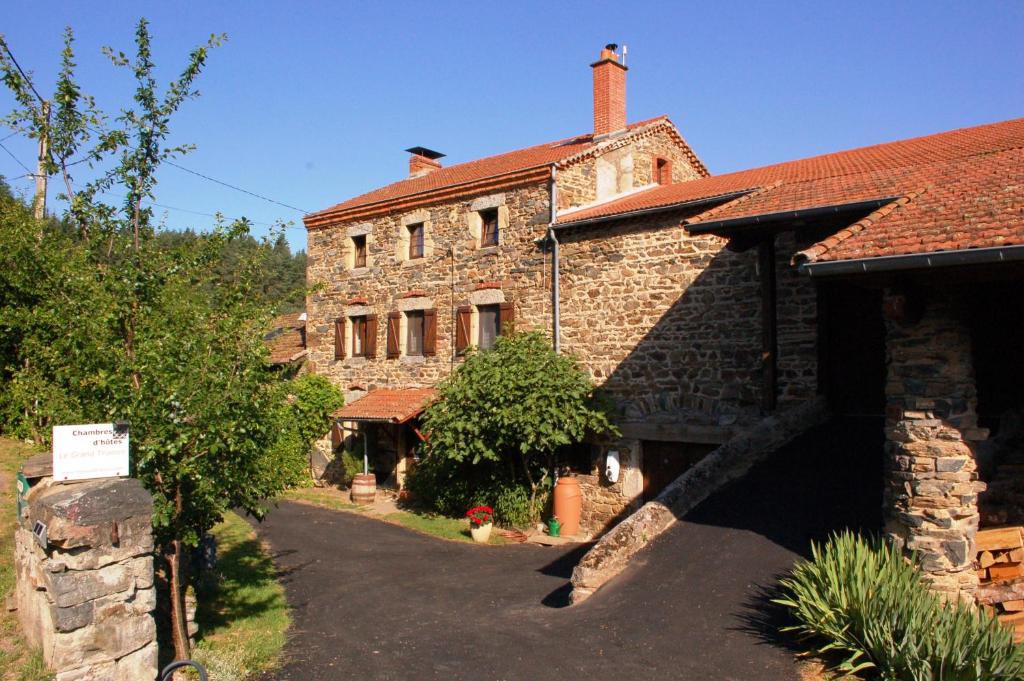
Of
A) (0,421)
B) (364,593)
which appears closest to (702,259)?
(364,593)

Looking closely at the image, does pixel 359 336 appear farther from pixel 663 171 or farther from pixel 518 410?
pixel 663 171

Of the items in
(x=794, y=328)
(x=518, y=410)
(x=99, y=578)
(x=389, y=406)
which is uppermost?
(x=794, y=328)

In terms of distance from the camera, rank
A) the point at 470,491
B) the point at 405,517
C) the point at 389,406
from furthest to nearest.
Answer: the point at 389,406, the point at 405,517, the point at 470,491

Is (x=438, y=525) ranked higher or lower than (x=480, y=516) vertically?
lower

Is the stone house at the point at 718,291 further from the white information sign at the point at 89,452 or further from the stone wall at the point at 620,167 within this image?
the white information sign at the point at 89,452

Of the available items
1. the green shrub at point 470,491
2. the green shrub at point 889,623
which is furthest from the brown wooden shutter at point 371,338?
the green shrub at point 889,623

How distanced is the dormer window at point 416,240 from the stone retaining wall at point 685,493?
1032cm

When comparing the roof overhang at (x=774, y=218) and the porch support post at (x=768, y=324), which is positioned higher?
the roof overhang at (x=774, y=218)

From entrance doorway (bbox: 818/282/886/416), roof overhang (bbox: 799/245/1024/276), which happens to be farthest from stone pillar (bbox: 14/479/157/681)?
entrance doorway (bbox: 818/282/886/416)

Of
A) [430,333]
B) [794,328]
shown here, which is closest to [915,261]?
[794,328]

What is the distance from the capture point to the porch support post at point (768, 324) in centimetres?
1137

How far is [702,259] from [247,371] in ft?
27.5

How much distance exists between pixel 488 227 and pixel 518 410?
5.09 meters

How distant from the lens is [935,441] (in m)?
6.64
